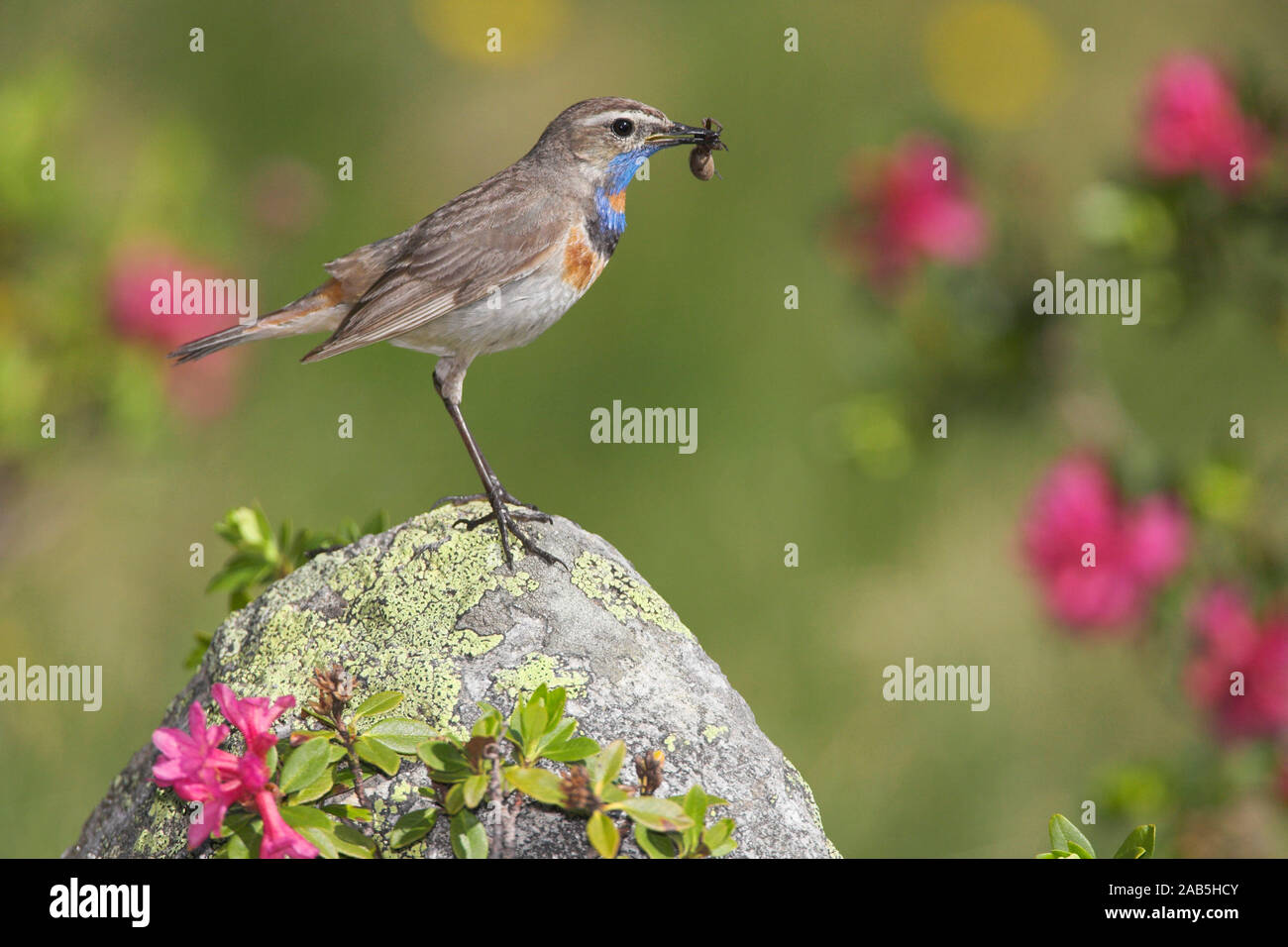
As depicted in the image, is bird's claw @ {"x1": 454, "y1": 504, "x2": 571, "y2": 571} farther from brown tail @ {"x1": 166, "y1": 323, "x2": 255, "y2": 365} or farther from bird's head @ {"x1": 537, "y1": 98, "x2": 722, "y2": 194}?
bird's head @ {"x1": 537, "y1": 98, "x2": 722, "y2": 194}

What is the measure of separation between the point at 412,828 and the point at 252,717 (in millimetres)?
393

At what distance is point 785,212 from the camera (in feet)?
33.0

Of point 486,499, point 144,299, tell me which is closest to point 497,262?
point 486,499

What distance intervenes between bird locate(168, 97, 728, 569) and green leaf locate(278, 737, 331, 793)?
5.52 ft

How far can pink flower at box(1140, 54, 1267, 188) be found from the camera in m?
5.45

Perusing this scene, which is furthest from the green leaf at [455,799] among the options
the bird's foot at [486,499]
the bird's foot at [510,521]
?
the bird's foot at [486,499]

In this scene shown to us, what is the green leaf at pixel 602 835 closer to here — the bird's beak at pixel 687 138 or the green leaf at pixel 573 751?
the green leaf at pixel 573 751

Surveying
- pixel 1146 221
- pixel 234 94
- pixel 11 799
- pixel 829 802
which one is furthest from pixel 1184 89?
pixel 234 94

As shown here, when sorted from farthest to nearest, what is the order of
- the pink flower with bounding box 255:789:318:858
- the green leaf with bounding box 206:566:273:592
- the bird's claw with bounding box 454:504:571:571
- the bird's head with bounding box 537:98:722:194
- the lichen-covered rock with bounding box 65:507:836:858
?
the bird's head with bounding box 537:98:722:194 → the green leaf with bounding box 206:566:273:592 → the bird's claw with bounding box 454:504:571:571 → the lichen-covered rock with bounding box 65:507:836:858 → the pink flower with bounding box 255:789:318:858

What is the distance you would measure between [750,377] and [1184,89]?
4143 mm

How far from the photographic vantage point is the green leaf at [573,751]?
2594 mm

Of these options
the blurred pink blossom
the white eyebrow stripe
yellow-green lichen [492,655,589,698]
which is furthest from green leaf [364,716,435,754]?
the blurred pink blossom

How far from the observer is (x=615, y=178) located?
4.58 m

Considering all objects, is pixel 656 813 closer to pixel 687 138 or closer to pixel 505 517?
pixel 505 517
